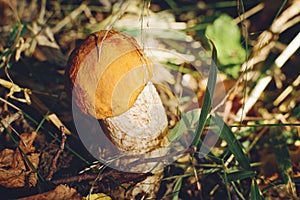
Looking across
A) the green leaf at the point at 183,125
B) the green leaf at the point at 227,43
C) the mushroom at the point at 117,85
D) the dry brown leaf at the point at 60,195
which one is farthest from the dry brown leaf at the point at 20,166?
the green leaf at the point at 227,43

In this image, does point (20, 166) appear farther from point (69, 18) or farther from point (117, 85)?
point (69, 18)

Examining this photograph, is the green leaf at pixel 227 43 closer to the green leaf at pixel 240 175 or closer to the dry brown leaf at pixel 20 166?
the green leaf at pixel 240 175

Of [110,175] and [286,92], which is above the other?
[286,92]

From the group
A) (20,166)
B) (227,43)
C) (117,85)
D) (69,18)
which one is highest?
(69,18)

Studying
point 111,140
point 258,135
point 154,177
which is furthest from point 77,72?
point 258,135

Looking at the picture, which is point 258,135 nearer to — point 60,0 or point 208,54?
point 208,54

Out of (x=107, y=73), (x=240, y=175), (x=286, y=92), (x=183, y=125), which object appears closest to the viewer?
(x=107, y=73)

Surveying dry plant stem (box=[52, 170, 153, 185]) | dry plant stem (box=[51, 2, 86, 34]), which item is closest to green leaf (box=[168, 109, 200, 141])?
dry plant stem (box=[52, 170, 153, 185])

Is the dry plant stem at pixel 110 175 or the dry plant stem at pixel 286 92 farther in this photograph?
the dry plant stem at pixel 286 92

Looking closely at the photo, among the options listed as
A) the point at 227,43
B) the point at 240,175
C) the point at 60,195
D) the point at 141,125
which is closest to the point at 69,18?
the point at 227,43
